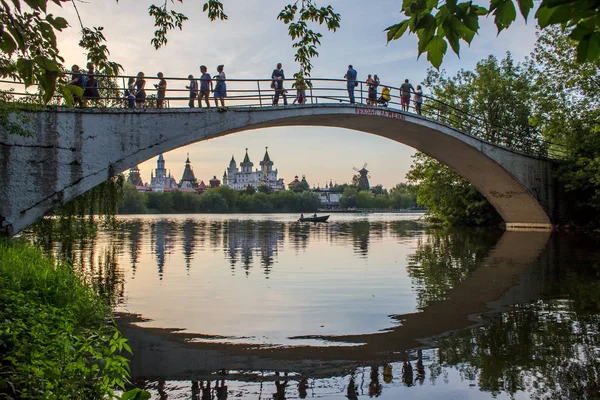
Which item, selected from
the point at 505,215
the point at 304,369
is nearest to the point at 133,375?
the point at 304,369

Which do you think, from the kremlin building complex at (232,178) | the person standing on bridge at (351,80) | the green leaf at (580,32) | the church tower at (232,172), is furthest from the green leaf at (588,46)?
the church tower at (232,172)

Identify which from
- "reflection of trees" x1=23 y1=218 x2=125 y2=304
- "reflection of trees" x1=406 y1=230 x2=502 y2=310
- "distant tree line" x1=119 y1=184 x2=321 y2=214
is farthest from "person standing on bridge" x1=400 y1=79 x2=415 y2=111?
"distant tree line" x1=119 y1=184 x2=321 y2=214

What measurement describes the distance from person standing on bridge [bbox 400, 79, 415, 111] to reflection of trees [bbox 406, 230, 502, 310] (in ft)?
18.4

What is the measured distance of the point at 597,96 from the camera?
25.5 m

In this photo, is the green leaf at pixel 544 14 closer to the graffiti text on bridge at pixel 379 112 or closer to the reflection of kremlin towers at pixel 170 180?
the graffiti text on bridge at pixel 379 112

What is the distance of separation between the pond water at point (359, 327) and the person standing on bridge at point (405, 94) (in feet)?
30.3

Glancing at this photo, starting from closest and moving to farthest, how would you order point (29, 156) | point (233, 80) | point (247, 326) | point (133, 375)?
point (133, 375) < point (247, 326) < point (29, 156) < point (233, 80)

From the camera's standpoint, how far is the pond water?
496 centimetres

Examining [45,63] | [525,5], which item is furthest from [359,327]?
[525,5]

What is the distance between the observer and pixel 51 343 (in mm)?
4082

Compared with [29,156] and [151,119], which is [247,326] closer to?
[29,156]

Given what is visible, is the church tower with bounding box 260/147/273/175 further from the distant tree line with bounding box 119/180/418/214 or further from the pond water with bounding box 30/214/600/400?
the pond water with bounding box 30/214/600/400

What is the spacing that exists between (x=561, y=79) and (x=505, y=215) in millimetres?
8326

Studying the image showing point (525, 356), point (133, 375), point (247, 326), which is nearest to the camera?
point (133, 375)
